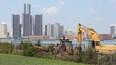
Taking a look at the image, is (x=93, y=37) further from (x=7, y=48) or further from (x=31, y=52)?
(x=7, y=48)

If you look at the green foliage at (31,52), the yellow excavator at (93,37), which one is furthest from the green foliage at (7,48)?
the yellow excavator at (93,37)

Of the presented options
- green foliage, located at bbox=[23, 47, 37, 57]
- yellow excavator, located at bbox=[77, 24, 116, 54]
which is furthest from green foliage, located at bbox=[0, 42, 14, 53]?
yellow excavator, located at bbox=[77, 24, 116, 54]

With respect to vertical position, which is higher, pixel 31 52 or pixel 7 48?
pixel 7 48

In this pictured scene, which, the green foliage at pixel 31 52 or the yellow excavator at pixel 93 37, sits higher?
the yellow excavator at pixel 93 37

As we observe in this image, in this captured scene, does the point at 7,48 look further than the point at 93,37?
Yes

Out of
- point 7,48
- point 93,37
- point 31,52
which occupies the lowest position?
point 31,52

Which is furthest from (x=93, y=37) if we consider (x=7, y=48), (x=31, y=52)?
(x=7, y=48)

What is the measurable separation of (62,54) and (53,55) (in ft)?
3.41

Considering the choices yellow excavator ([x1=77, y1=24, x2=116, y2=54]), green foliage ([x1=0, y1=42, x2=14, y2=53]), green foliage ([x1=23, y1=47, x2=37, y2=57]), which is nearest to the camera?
yellow excavator ([x1=77, y1=24, x2=116, y2=54])

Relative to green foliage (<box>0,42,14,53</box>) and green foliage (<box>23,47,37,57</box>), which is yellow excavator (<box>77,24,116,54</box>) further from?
green foliage (<box>0,42,14,53</box>)

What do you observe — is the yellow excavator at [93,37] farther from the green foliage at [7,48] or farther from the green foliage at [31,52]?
the green foliage at [7,48]

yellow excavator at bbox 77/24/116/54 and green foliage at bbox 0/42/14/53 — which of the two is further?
green foliage at bbox 0/42/14/53

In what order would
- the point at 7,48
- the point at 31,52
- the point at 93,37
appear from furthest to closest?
the point at 7,48
the point at 93,37
the point at 31,52

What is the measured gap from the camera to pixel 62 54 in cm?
3684
